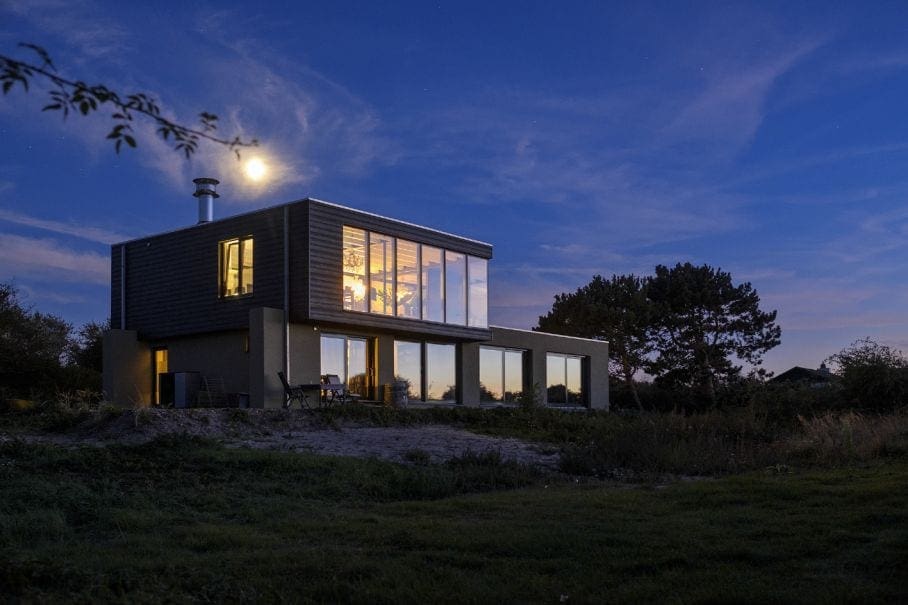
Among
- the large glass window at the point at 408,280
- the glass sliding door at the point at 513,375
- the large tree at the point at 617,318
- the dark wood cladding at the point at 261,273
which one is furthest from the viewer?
the large tree at the point at 617,318

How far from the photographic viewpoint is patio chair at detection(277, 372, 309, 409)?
66.2 feet

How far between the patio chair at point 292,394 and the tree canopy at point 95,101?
54.3ft

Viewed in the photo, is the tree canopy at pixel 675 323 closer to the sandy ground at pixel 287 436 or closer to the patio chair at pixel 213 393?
the patio chair at pixel 213 393

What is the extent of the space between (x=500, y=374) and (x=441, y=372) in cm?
297

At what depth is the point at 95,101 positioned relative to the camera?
364cm

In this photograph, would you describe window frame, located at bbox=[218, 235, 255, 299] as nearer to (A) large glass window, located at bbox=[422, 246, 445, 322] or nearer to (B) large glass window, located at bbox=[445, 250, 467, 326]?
(A) large glass window, located at bbox=[422, 246, 445, 322]

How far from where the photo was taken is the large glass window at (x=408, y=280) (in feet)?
76.9

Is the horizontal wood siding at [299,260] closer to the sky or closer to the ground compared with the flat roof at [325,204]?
closer to the ground

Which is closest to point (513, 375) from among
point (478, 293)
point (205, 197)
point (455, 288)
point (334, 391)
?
point (478, 293)

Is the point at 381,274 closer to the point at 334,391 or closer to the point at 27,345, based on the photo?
the point at 334,391

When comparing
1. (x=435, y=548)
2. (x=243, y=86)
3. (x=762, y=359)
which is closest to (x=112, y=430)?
(x=243, y=86)

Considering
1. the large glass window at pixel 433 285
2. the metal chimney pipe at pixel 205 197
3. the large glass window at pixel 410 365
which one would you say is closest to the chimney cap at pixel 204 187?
the metal chimney pipe at pixel 205 197

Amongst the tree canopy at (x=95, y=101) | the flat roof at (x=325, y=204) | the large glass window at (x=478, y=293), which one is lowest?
the tree canopy at (x=95, y=101)

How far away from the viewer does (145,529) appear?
7637 mm
